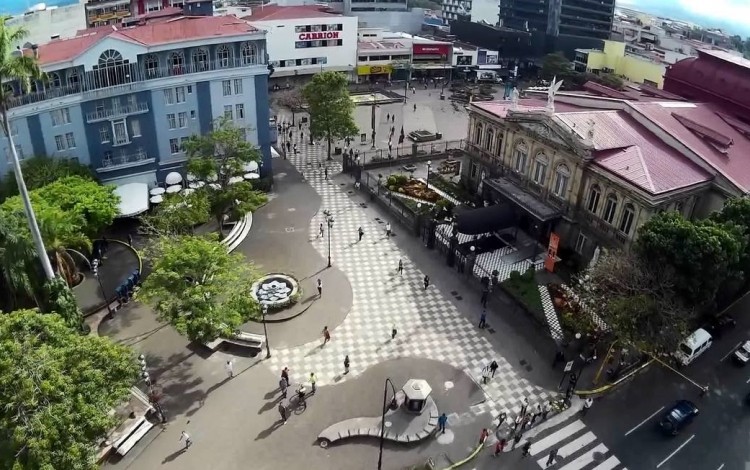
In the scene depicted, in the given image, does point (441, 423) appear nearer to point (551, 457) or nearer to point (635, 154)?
point (551, 457)

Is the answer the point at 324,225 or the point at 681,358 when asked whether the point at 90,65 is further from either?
the point at 681,358

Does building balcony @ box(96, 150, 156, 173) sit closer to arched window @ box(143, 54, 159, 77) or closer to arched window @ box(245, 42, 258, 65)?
arched window @ box(143, 54, 159, 77)

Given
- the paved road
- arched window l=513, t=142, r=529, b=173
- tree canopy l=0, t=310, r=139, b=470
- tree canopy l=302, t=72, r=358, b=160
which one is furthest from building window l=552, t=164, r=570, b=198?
tree canopy l=0, t=310, r=139, b=470

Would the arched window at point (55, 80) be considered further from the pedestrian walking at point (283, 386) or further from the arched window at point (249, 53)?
the pedestrian walking at point (283, 386)

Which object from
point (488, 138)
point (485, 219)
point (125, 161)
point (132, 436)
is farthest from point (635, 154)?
point (125, 161)

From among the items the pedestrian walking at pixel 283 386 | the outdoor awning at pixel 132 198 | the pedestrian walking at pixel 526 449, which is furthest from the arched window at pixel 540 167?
the outdoor awning at pixel 132 198
